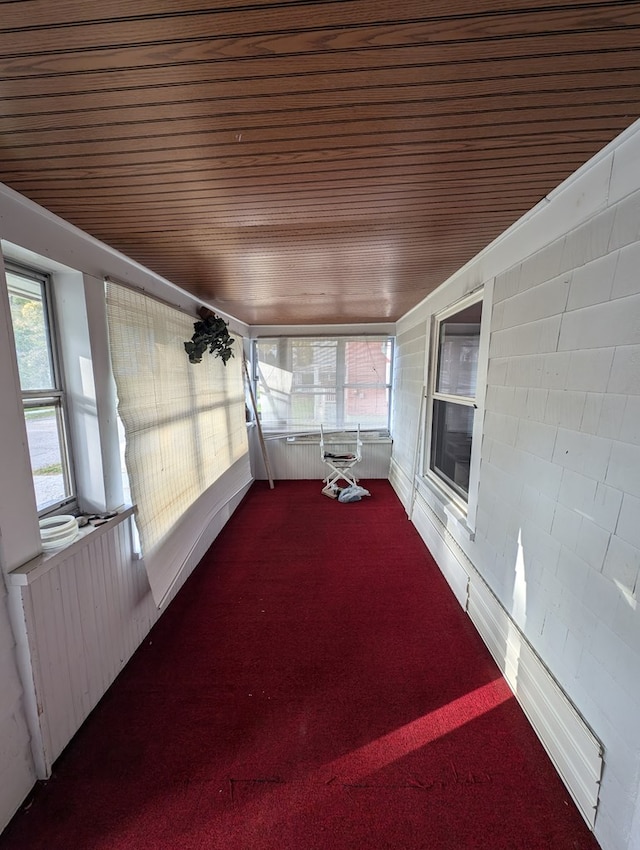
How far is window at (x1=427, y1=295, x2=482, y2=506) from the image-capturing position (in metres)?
2.33

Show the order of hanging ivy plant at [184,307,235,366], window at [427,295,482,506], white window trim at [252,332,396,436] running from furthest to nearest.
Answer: white window trim at [252,332,396,436]
hanging ivy plant at [184,307,235,366]
window at [427,295,482,506]

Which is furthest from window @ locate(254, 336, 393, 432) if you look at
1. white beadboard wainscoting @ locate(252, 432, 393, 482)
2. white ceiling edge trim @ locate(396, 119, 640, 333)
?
white ceiling edge trim @ locate(396, 119, 640, 333)

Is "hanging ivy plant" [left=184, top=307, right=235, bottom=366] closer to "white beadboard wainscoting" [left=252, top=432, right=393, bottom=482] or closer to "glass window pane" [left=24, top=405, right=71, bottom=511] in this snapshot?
"glass window pane" [left=24, top=405, right=71, bottom=511]

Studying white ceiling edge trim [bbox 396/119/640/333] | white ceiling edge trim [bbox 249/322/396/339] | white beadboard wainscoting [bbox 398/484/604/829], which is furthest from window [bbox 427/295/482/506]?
white ceiling edge trim [bbox 249/322/396/339]

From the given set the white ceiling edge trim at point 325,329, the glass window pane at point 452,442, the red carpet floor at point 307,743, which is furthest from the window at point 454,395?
the white ceiling edge trim at point 325,329

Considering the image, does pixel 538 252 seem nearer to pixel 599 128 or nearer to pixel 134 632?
pixel 599 128

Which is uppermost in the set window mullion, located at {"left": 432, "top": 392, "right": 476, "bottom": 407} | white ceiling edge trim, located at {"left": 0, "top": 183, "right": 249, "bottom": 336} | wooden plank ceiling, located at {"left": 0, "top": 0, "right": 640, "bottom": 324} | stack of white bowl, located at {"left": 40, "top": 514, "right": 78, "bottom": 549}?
wooden plank ceiling, located at {"left": 0, "top": 0, "right": 640, "bottom": 324}

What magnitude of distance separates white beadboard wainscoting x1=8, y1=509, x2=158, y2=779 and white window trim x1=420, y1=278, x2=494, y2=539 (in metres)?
2.06

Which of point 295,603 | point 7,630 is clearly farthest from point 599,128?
point 295,603

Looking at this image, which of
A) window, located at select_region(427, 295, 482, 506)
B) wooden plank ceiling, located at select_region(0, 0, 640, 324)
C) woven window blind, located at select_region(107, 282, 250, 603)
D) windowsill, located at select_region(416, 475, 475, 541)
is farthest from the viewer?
window, located at select_region(427, 295, 482, 506)

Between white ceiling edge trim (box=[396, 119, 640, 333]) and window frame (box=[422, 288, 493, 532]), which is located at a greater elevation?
white ceiling edge trim (box=[396, 119, 640, 333])

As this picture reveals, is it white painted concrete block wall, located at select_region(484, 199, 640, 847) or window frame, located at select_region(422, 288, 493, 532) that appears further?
window frame, located at select_region(422, 288, 493, 532)

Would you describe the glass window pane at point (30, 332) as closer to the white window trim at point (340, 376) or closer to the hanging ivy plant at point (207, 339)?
the hanging ivy plant at point (207, 339)

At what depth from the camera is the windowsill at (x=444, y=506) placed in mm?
2221
